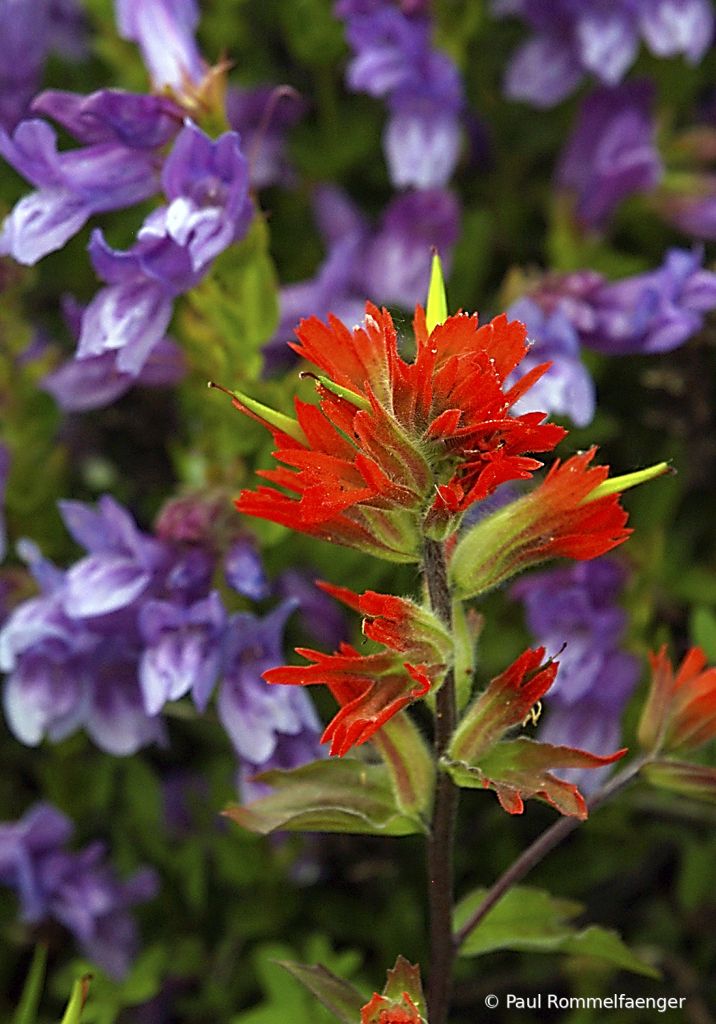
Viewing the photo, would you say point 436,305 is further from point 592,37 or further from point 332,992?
point 592,37

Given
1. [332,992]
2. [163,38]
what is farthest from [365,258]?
[332,992]

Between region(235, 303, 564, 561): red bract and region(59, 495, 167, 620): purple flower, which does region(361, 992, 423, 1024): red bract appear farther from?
region(59, 495, 167, 620): purple flower

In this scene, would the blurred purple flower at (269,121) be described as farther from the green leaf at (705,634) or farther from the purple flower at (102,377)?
the green leaf at (705,634)

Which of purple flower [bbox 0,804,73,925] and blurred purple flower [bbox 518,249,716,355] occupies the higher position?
blurred purple flower [bbox 518,249,716,355]

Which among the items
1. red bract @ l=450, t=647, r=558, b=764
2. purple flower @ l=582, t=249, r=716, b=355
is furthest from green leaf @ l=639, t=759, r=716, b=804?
purple flower @ l=582, t=249, r=716, b=355

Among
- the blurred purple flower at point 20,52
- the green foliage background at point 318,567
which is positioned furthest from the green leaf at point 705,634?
the blurred purple flower at point 20,52

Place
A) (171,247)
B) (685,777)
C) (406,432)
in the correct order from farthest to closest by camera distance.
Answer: (171,247) < (685,777) < (406,432)
